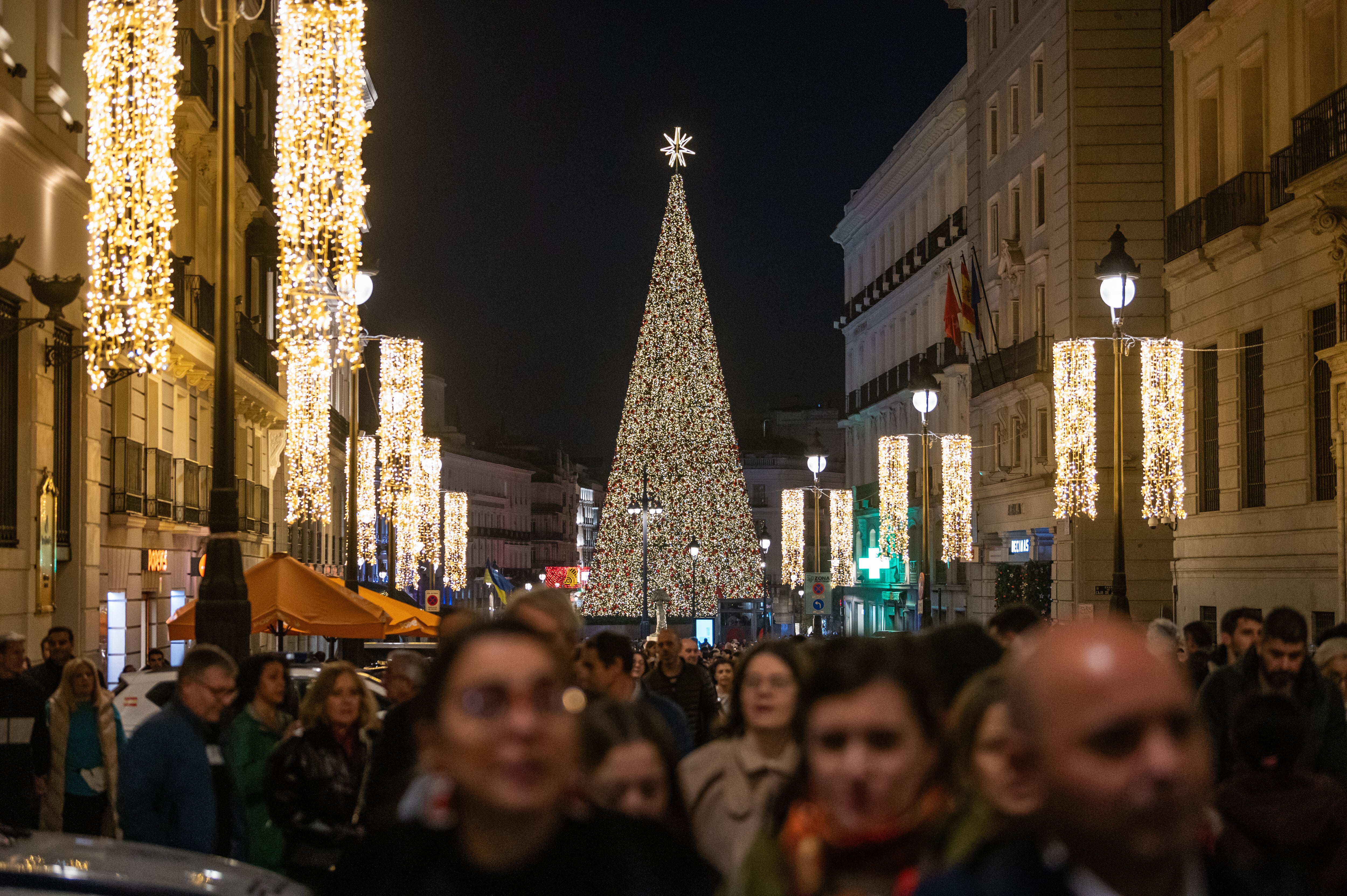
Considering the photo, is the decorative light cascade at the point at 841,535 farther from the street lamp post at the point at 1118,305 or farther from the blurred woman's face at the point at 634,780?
the blurred woman's face at the point at 634,780

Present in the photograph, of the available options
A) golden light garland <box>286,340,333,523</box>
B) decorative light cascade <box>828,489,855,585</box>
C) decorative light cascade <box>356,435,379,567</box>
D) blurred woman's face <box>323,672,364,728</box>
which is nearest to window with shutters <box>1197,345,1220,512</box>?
decorative light cascade <box>356,435,379,567</box>

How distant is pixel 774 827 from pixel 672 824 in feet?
2.66

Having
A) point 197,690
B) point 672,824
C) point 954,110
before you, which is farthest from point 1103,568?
point 672,824

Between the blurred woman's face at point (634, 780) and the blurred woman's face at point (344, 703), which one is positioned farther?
the blurred woman's face at point (344, 703)

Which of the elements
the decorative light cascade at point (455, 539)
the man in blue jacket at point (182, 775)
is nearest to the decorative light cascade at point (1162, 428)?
the man in blue jacket at point (182, 775)

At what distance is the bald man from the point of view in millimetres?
2287

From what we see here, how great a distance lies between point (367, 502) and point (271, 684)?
36.8 metres

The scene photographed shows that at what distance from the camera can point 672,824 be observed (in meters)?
4.55

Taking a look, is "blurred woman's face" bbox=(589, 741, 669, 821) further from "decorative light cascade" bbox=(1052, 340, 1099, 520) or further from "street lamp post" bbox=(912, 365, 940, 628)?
"street lamp post" bbox=(912, 365, 940, 628)

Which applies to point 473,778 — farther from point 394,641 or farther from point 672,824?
point 394,641

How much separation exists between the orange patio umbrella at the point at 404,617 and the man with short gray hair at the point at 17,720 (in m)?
11.3

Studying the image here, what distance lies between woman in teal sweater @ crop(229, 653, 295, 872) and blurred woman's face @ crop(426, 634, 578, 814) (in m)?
5.15

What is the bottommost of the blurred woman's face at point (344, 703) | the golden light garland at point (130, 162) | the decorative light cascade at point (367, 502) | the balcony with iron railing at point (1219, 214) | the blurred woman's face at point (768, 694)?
the blurred woman's face at point (344, 703)

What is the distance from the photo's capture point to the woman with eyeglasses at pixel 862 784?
320cm
